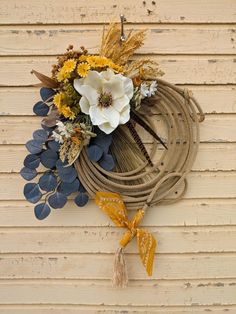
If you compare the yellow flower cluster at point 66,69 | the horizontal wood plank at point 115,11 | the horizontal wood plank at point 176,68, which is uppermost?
the horizontal wood plank at point 115,11

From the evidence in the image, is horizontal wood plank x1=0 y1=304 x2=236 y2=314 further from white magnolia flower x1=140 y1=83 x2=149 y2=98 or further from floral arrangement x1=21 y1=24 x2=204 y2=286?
white magnolia flower x1=140 y1=83 x2=149 y2=98

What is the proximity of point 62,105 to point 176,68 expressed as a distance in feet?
1.47

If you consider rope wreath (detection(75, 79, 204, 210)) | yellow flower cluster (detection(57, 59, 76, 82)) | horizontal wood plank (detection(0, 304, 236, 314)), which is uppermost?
yellow flower cluster (detection(57, 59, 76, 82))

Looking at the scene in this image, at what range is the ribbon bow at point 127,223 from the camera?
4.27 feet

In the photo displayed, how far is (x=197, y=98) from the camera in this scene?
1343 mm

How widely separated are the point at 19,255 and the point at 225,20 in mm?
1205

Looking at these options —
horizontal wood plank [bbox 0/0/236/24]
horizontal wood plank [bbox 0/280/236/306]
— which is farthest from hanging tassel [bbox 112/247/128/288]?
horizontal wood plank [bbox 0/0/236/24]

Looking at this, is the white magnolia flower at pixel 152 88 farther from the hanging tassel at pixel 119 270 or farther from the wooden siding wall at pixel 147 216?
the hanging tassel at pixel 119 270

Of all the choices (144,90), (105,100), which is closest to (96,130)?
(105,100)

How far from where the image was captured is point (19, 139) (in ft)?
4.50

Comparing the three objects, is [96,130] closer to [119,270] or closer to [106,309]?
[119,270]

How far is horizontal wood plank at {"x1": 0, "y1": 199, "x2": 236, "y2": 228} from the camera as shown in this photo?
1.41 m

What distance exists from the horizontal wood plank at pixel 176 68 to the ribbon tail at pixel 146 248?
0.58 m

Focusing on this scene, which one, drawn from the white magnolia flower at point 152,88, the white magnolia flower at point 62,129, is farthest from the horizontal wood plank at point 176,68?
the white magnolia flower at point 62,129
